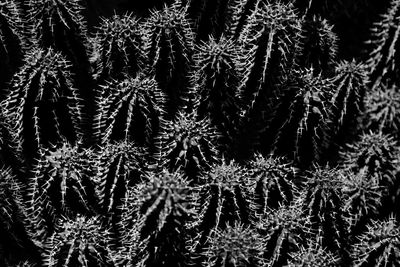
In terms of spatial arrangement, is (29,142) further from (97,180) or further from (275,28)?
(275,28)

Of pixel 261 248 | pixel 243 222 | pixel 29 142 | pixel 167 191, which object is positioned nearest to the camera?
pixel 167 191

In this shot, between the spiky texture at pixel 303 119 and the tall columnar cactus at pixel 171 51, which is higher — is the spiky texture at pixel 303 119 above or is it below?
below

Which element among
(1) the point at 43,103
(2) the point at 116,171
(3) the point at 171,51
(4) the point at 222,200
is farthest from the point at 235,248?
(1) the point at 43,103

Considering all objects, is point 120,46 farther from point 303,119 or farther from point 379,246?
point 379,246

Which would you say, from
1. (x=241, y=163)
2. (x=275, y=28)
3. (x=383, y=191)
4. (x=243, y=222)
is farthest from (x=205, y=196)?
(x=383, y=191)

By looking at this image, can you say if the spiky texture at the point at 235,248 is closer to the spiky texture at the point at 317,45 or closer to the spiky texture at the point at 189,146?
the spiky texture at the point at 189,146

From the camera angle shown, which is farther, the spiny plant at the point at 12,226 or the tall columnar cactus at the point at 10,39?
the tall columnar cactus at the point at 10,39

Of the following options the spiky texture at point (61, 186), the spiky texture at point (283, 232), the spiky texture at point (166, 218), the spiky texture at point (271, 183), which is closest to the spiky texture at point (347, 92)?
the spiky texture at point (271, 183)
